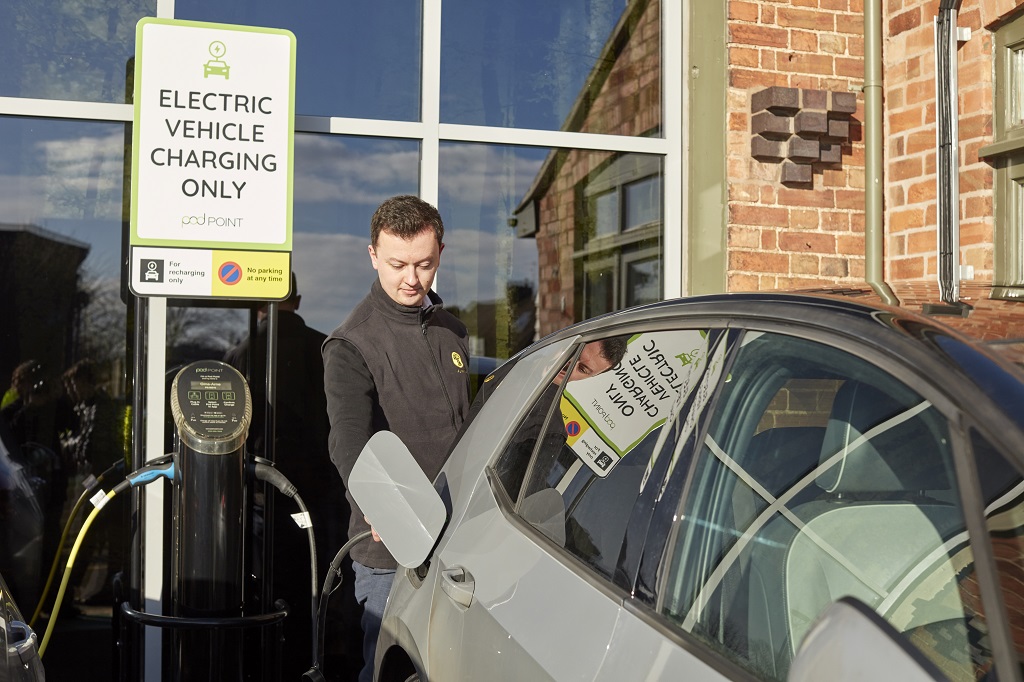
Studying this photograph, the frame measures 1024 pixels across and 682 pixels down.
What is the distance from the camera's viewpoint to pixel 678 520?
4.86ft

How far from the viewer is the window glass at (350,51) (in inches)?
187

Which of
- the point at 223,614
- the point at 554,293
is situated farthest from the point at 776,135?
the point at 223,614

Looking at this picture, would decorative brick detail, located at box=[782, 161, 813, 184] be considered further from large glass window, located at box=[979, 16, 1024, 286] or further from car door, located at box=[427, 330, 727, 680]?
A: car door, located at box=[427, 330, 727, 680]

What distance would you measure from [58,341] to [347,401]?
79.3 inches

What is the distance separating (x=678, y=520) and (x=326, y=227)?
360 centimetres

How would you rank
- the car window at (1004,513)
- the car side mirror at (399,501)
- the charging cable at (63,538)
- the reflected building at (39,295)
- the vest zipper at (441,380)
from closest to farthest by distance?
1. the car window at (1004,513)
2. the car side mirror at (399,501)
3. the vest zipper at (441,380)
4. the charging cable at (63,538)
5. the reflected building at (39,295)

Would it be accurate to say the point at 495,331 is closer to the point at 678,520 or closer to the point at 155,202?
the point at 155,202

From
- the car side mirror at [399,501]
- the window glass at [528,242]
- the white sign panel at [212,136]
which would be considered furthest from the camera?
the window glass at [528,242]

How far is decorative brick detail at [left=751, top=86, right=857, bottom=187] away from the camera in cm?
505

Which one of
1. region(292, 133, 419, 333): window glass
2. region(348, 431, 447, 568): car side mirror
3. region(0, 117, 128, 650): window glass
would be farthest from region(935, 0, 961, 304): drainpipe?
region(0, 117, 128, 650): window glass

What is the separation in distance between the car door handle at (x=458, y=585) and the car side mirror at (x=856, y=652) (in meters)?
1.02

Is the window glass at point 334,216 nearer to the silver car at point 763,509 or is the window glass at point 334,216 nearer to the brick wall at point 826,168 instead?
the brick wall at point 826,168

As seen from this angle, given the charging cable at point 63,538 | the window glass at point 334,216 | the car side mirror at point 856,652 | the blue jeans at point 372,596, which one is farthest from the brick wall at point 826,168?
the car side mirror at point 856,652

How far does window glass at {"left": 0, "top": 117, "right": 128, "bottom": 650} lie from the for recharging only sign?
770 mm
